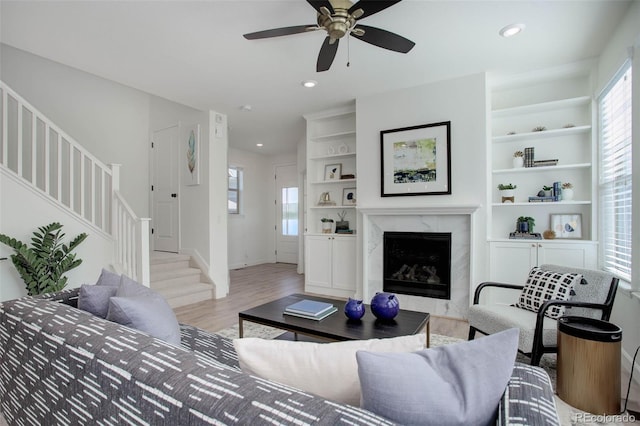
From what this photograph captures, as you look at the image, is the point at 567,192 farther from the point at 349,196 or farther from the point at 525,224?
the point at 349,196

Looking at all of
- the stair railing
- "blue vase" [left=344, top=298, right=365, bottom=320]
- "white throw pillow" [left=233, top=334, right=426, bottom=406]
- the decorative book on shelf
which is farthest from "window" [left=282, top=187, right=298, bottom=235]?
"white throw pillow" [left=233, top=334, right=426, bottom=406]

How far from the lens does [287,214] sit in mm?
7895

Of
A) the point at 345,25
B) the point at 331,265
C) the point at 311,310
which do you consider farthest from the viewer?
the point at 331,265

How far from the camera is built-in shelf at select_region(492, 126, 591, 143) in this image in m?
3.27

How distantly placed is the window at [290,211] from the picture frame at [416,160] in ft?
13.0

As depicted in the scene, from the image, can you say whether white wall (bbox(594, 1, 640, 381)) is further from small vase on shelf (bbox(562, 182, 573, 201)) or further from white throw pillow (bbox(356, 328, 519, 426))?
white throw pillow (bbox(356, 328, 519, 426))

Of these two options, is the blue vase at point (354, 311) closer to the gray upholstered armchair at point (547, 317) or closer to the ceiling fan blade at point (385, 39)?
the gray upholstered armchair at point (547, 317)

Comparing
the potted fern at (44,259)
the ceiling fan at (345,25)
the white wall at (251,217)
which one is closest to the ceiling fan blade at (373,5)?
the ceiling fan at (345,25)

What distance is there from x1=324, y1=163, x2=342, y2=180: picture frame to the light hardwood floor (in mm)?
1839

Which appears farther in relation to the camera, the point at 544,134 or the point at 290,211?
the point at 290,211

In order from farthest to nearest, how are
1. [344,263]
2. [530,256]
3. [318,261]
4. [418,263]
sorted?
[318,261] < [344,263] < [418,263] < [530,256]

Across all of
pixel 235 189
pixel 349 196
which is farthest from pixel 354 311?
pixel 235 189

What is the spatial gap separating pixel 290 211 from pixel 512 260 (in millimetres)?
5279

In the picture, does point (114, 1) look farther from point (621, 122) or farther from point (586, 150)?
point (586, 150)
